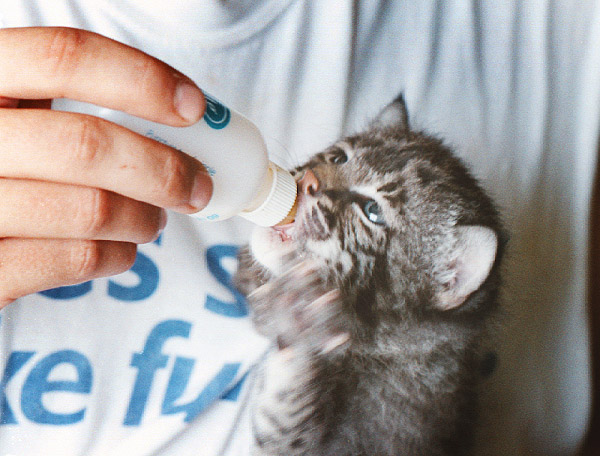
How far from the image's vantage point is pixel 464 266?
608mm

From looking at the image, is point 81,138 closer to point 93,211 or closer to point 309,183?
point 93,211

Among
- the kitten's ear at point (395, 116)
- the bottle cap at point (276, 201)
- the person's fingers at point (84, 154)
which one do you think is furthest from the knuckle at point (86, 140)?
the kitten's ear at point (395, 116)

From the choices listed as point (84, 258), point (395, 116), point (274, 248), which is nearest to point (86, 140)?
point (84, 258)

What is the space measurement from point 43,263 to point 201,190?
0.54ft

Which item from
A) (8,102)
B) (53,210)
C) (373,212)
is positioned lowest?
(373,212)

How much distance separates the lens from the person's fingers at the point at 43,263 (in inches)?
17.1

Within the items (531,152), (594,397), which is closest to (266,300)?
(531,152)

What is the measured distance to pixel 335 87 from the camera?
2.15ft

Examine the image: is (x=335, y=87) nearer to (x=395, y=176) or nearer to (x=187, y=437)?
(x=395, y=176)

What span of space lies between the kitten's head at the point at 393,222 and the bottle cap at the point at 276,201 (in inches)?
2.7

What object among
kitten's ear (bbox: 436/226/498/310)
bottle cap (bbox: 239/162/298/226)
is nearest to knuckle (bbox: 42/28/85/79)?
bottle cap (bbox: 239/162/298/226)

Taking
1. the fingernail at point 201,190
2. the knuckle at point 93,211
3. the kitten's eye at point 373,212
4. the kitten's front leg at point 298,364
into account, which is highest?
the knuckle at point 93,211

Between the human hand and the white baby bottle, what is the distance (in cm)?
2

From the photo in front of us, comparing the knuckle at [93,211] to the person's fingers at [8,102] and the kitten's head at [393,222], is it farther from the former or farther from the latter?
the kitten's head at [393,222]
